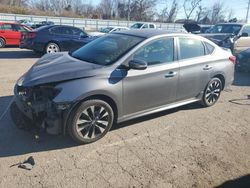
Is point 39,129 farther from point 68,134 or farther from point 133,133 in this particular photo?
point 133,133

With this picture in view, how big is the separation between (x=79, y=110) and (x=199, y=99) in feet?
9.66

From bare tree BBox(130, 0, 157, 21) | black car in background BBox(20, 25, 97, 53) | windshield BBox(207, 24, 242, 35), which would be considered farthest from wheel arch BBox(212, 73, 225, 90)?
bare tree BBox(130, 0, 157, 21)

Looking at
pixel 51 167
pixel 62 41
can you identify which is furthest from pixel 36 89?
pixel 62 41

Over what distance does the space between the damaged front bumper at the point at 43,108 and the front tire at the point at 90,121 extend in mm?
176

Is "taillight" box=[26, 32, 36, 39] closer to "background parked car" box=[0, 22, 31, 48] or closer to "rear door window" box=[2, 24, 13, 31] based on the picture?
"background parked car" box=[0, 22, 31, 48]

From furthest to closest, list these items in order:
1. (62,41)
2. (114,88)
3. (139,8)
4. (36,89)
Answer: (139,8)
(62,41)
(114,88)
(36,89)

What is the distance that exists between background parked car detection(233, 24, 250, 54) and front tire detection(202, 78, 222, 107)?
25.2 ft

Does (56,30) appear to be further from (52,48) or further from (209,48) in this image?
(209,48)

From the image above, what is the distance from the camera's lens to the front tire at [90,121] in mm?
4031

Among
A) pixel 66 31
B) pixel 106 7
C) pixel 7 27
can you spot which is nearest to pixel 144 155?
pixel 66 31

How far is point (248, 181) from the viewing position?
11.9 ft

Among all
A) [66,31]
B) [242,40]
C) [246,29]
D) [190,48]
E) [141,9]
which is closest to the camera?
[190,48]

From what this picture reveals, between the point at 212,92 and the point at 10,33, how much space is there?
494 inches

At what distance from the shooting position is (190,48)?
5.49m
